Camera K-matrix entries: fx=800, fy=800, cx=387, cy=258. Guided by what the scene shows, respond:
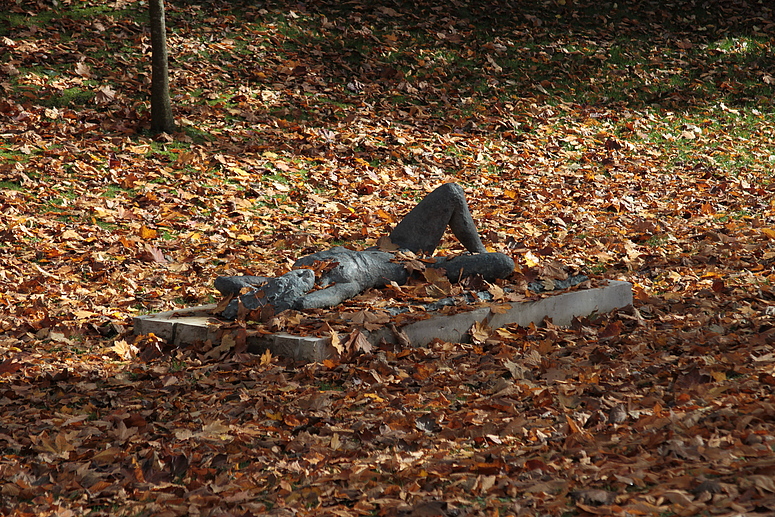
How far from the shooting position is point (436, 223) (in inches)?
252

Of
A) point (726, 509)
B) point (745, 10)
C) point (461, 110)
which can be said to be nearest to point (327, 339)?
point (726, 509)

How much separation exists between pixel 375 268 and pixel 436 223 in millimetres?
667

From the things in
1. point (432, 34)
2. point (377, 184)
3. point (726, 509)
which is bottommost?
point (377, 184)

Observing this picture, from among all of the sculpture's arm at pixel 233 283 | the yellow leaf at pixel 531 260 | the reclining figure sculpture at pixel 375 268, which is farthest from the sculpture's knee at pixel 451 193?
the sculpture's arm at pixel 233 283

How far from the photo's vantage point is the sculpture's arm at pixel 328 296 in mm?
5688

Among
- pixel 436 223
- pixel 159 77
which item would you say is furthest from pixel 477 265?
pixel 159 77

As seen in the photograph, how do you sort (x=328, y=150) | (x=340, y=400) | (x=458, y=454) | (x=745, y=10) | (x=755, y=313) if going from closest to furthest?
(x=458, y=454), (x=340, y=400), (x=755, y=313), (x=328, y=150), (x=745, y=10)

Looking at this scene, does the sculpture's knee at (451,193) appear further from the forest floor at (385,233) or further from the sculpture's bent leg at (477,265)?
the forest floor at (385,233)

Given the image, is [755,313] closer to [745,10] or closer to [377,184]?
[377,184]

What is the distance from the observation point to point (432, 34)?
14328mm

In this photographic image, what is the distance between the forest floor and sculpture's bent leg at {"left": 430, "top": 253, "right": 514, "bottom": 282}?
0.19 metres

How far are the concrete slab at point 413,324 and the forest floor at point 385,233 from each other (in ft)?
0.36

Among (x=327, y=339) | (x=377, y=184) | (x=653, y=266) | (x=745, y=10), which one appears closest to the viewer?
(x=327, y=339)

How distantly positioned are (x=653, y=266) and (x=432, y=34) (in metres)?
7.95
